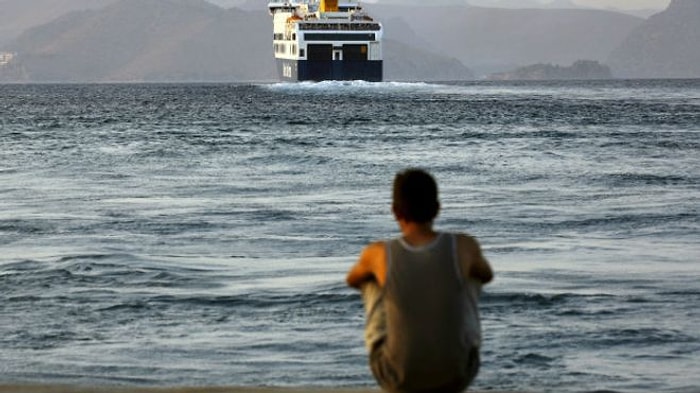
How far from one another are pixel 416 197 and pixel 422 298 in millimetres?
372

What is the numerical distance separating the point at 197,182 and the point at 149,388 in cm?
2201

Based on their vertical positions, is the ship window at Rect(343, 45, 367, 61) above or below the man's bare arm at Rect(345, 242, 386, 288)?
below

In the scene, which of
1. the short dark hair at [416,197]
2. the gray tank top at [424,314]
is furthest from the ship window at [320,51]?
the gray tank top at [424,314]

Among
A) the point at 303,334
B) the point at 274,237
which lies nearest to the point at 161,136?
the point at 274,237

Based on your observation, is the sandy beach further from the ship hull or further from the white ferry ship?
the ship hull

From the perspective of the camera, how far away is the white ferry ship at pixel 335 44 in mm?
139250

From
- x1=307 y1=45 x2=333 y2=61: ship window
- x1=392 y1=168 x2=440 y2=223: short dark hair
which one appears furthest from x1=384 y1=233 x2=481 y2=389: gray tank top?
x1=307 y1=45 x2=333 y2=61: ship window

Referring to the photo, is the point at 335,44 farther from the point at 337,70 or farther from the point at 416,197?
the point at 416,197

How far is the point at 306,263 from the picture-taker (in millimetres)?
16516

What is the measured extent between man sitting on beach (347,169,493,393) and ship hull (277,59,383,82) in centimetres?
13606

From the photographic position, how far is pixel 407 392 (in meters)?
5.27

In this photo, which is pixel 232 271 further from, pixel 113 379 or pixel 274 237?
pixel 113 379

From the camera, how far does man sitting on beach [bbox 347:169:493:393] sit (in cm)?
520

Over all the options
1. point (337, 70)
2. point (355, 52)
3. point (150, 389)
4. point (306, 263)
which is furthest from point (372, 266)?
point (337, 70)
